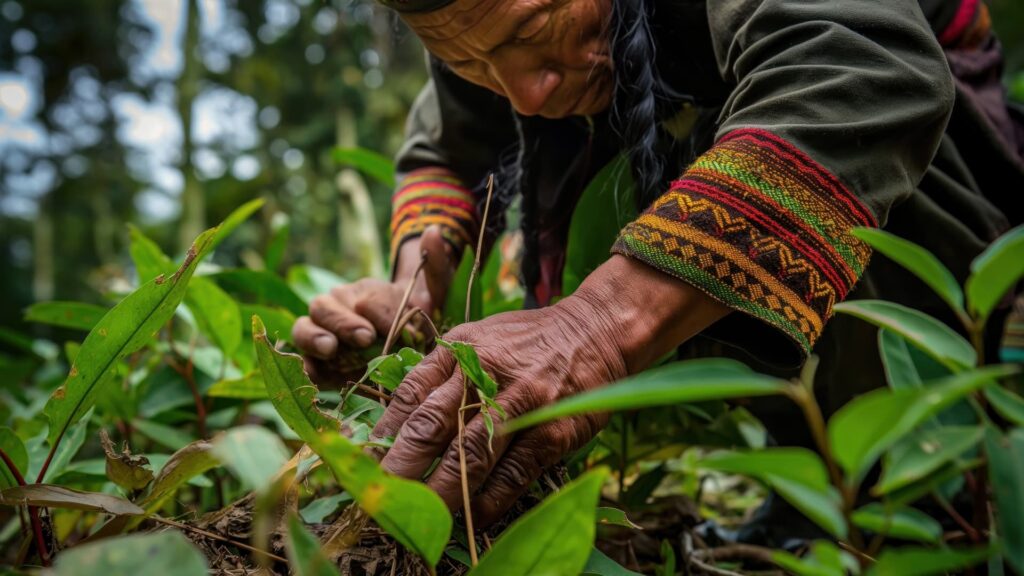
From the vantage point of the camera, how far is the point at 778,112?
0.62 meters

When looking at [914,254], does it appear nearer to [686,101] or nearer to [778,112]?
[778,112]

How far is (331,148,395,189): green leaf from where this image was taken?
136 cm

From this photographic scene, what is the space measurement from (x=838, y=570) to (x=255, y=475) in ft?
0.76

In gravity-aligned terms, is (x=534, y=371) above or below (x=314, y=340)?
above

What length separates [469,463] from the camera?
1.68 ft

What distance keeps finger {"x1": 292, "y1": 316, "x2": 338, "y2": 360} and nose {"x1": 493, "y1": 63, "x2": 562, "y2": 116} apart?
1.19 feet

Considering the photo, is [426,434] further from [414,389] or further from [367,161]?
[367,161]

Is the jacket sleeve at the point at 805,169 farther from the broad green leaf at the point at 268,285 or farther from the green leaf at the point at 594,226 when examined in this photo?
the broad green leaf at the point at 268,285

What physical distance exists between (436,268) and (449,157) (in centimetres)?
40

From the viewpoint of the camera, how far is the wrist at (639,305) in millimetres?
583

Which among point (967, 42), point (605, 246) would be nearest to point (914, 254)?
point (605, 246)

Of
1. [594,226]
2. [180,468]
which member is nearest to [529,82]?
[594,226]

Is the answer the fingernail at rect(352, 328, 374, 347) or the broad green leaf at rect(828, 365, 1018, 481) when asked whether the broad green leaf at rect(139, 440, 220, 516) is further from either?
the broad green leaf at rect(828, 365, 1018, 481)

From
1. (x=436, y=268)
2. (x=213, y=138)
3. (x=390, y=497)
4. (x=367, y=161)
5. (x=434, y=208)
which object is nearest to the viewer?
(x=390, y=497)
